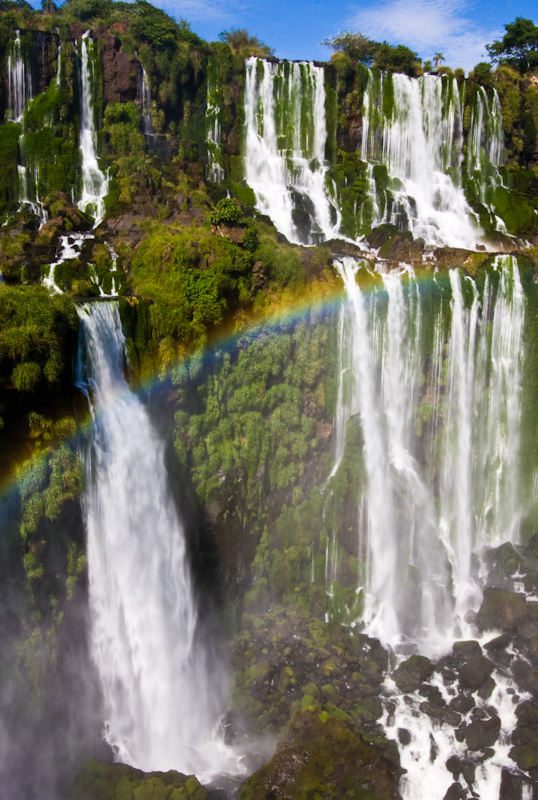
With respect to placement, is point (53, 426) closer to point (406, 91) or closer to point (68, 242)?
point (68, 242)

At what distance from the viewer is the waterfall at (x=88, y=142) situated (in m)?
26.0

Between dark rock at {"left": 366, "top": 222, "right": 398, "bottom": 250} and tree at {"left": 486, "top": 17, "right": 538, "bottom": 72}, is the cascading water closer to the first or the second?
dark rock at {"left": 366, "top": 222, "right": 398, "bottom": 250}

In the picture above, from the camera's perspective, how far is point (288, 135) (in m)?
30.6

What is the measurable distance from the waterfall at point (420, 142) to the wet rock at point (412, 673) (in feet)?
68.6

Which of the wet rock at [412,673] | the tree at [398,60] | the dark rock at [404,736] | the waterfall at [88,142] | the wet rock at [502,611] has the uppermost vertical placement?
the tree at [398,60]

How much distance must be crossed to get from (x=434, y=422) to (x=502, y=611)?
6.78m

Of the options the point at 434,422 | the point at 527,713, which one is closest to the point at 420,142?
the point at 434,422

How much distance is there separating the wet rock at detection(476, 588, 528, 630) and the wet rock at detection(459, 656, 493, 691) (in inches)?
73.0

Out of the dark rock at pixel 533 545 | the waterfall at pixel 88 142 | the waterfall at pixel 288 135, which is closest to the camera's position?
the dark rock at pixel 533 545

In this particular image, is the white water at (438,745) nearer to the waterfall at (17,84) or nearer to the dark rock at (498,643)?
the dark rock at (498,643)

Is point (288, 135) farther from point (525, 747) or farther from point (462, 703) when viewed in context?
point (525, 747)

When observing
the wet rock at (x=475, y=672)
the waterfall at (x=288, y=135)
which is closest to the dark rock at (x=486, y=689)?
the wet rock at (x=475, y=672)

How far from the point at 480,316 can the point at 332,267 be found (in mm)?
5785

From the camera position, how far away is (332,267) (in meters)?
22.0
